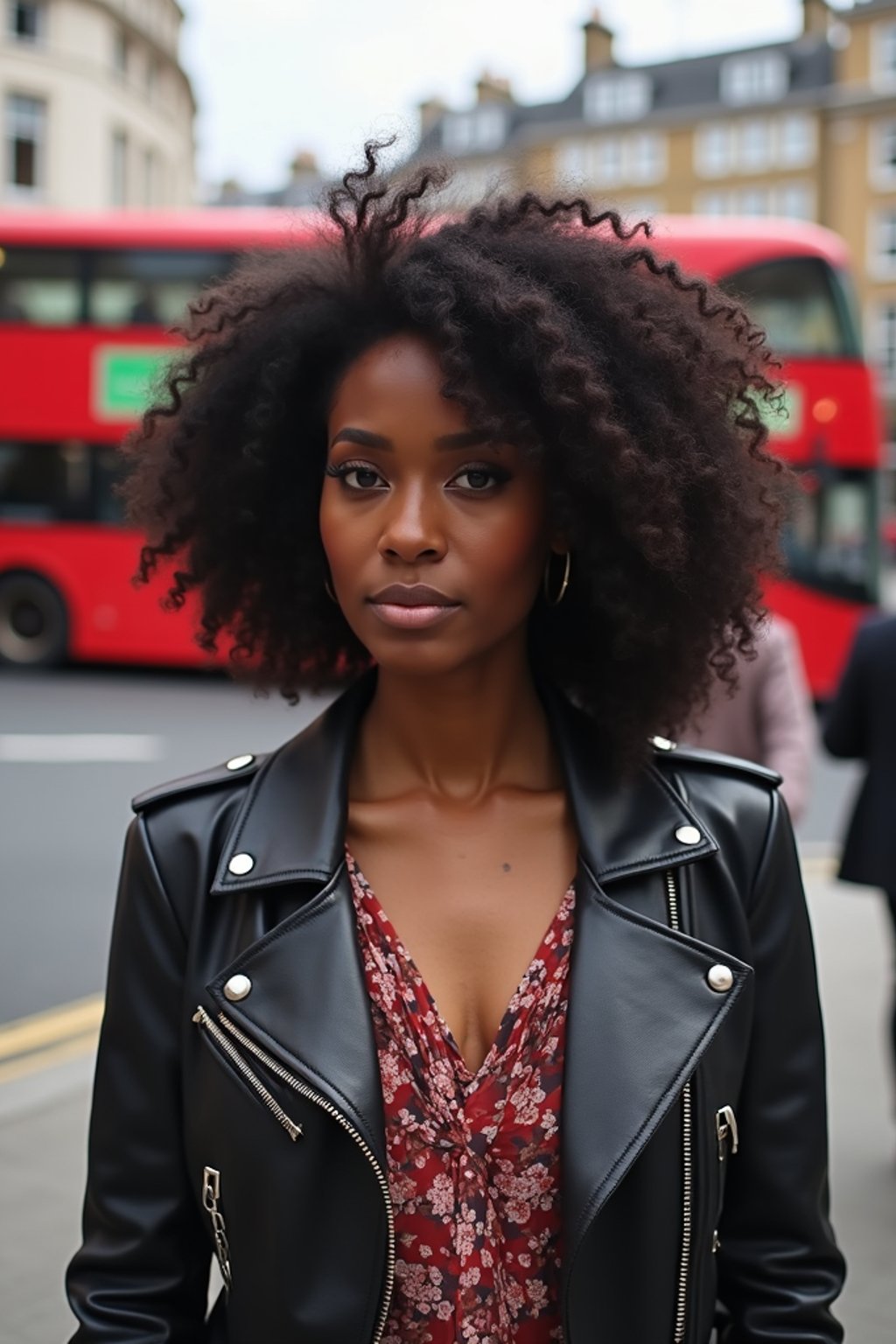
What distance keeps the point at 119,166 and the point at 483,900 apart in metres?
34.8

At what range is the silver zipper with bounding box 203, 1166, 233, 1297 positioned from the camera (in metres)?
1.34

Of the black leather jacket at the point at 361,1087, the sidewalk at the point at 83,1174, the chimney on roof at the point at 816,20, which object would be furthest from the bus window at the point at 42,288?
the chimney on roof at the point at 816,20

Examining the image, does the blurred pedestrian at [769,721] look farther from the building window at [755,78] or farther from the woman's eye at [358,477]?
the building window at [755,78]

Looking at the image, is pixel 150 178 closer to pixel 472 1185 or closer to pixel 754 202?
pixel 754 202

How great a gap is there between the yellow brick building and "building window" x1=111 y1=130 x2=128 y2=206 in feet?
46.0

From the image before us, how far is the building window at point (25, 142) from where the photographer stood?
99.1 feet

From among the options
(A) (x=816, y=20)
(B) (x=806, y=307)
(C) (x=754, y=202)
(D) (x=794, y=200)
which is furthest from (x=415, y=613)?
(A) (x=816, y=20)

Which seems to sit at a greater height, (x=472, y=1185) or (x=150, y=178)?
(x=150, y=178)

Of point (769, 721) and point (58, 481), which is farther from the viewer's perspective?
point (58, 481)

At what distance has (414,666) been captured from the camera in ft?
4.66

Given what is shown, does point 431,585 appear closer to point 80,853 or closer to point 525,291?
point 525,291

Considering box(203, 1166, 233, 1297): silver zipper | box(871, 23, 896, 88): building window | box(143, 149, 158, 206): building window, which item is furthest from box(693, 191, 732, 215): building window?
box(203, 1166, 233, 1297): silver zipper

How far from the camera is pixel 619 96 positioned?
5316 cm

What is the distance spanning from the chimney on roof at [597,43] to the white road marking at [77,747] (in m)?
50.6
